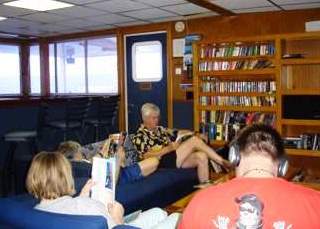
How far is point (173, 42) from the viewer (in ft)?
20.5

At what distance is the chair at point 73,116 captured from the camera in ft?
16.9

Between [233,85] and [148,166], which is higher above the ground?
[233,85]

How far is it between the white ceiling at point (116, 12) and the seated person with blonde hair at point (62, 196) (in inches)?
116

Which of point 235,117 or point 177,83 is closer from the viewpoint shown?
point 235,117


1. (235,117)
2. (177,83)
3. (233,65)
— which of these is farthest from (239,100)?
(177,83)

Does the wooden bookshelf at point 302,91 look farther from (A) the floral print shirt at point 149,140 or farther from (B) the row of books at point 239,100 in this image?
(A) the floral print shirt at point 149,140

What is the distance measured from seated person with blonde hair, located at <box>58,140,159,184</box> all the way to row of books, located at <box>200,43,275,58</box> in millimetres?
2275

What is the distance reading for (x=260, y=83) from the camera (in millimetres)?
5055

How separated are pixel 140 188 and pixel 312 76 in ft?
10.1

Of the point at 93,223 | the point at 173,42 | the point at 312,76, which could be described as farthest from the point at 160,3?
the point at 93,223

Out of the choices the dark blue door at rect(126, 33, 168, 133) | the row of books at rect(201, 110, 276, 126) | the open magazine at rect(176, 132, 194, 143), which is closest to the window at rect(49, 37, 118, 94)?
the dark blue door at rect(126, 33, 168, 133)

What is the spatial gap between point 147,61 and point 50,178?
15.6ft

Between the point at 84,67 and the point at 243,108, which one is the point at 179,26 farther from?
the point at 84,67

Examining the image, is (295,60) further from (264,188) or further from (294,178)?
(264,188)
